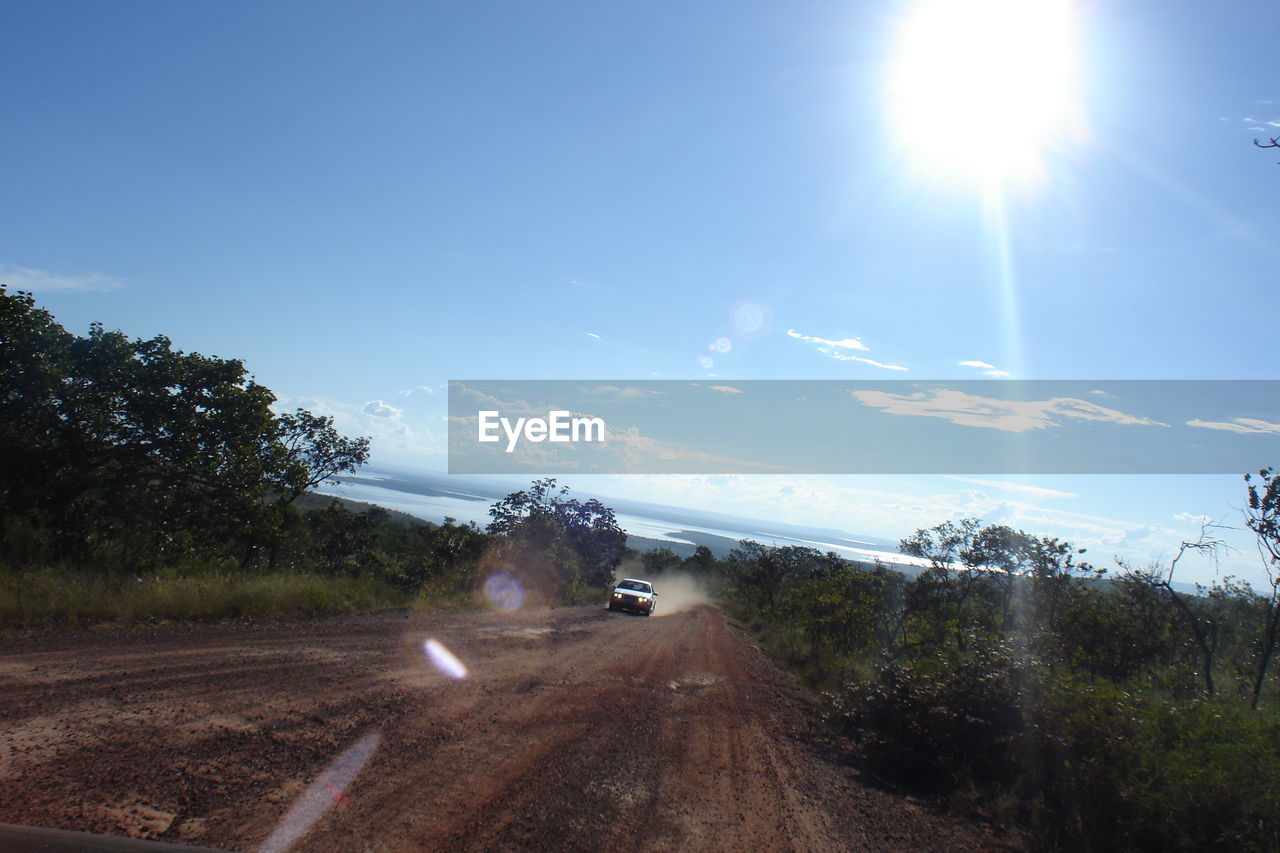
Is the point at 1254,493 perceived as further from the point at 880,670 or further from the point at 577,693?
the point at 577,693

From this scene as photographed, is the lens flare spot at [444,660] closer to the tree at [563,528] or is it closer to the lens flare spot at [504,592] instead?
the lens flare spot at [504,592]

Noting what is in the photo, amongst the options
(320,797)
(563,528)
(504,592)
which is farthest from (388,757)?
(563,528)

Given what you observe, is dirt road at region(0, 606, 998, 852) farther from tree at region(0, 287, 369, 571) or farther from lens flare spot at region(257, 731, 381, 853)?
tree at region(0, 287, 369, 571)

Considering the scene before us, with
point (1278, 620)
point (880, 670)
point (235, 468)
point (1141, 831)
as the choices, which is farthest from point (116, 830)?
point (1278, 620)

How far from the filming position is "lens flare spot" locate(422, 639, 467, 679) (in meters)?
9.70

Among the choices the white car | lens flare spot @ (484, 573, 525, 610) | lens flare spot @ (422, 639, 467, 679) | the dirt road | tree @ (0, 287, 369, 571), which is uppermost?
tree @ (0, 287, 369, 571)

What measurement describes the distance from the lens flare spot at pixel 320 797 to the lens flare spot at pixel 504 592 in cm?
1674

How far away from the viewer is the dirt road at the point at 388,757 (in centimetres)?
434

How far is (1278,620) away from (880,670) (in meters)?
8.44

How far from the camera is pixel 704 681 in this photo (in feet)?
40.8

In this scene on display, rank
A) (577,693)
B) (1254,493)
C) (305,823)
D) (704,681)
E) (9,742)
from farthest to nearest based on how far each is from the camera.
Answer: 1. (704,681)
2. (1254,493)
3. (577,693)
4. (9,742)
5. (305,823)

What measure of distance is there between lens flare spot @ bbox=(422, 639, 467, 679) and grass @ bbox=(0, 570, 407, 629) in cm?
340

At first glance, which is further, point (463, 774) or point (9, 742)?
point (463, 774)

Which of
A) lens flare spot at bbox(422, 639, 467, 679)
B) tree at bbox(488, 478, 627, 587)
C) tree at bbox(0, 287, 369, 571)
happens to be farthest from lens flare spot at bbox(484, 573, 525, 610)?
lens flare spot at bbox(422, 639, 467, 679)
